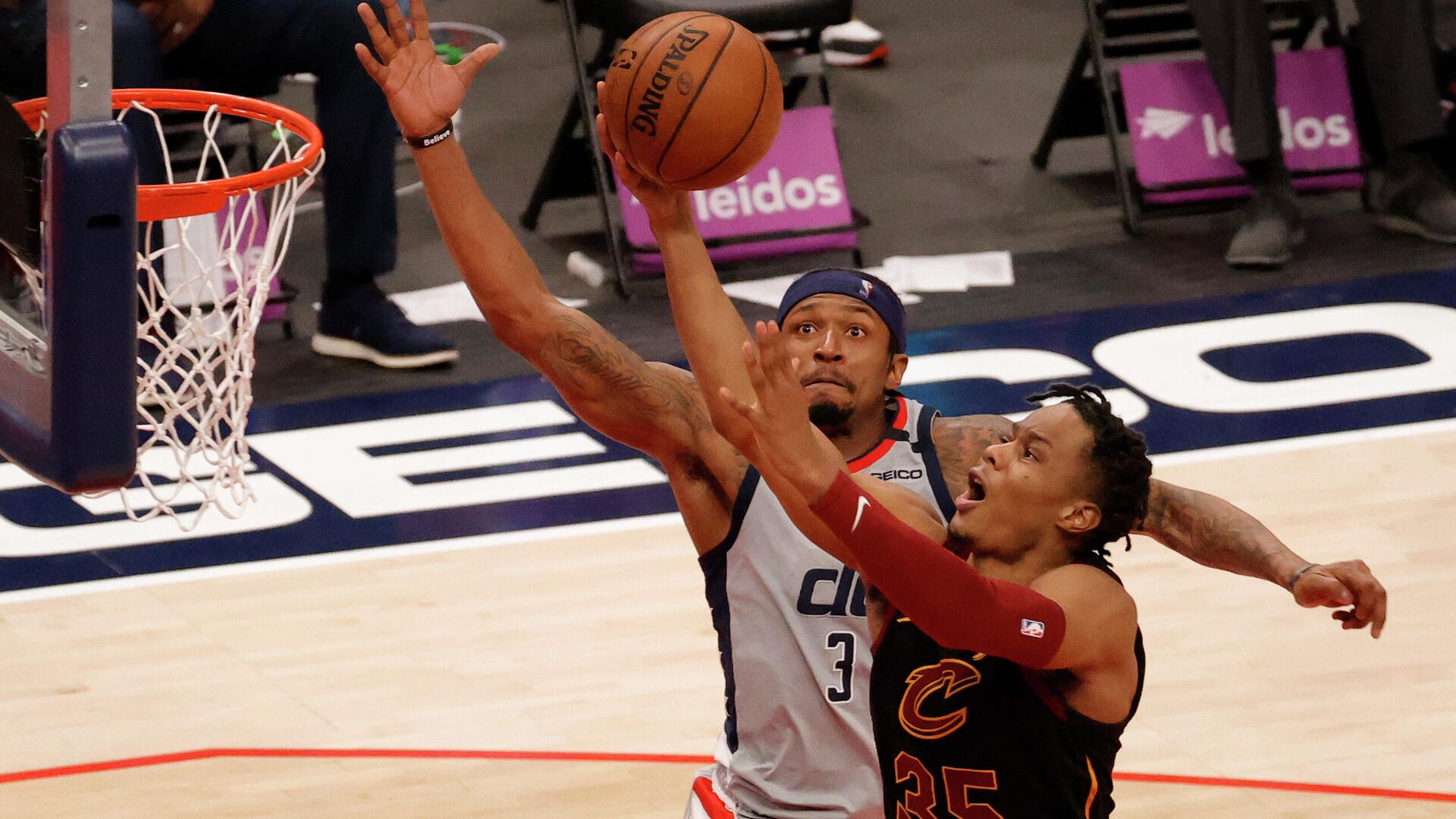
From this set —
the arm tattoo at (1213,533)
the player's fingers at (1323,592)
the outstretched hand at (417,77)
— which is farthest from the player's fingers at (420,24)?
the player's fingers at (1323,592)

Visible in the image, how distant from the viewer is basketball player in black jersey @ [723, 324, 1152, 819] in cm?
291

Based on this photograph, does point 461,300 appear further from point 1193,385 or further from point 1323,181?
point 1323,181

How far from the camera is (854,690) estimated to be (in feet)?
11.3

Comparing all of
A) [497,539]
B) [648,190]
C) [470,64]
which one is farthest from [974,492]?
[497,539]

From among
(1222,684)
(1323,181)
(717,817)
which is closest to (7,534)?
(717,817)

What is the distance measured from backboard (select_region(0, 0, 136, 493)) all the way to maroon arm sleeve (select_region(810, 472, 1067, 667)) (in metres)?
0.94

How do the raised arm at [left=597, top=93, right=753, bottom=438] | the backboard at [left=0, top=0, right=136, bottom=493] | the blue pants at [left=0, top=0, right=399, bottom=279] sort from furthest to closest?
1. the blue pants at [left=0, top=0, right=399, bottom=279]
2. the raised arm at [left=597, top=93, right=753, bottom=438]
3. the backboard at [left=0, top=0, right=136, bottom=493]

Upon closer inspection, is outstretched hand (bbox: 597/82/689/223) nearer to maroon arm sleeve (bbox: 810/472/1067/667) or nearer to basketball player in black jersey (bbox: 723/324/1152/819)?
basketball player in black jersey (bbox: 723/324/1152/819)

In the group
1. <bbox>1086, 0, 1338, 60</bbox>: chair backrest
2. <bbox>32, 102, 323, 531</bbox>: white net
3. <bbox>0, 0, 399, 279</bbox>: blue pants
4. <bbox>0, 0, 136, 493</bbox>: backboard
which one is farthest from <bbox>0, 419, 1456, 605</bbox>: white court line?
<bbox>0, 0, 136, 493</bbox>: backboard

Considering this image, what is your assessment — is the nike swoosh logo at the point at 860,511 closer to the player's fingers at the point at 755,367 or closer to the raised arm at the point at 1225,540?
the player's fingers at the point at 755,367

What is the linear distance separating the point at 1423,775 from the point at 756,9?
4048 millimetres

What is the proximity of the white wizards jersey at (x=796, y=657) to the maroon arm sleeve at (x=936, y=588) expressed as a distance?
694 millimetres

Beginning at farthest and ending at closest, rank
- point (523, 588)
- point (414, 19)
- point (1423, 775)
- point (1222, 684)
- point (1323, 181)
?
point (1323, 181), point (523, 588), point (1222, 684), point (1423, 775), point (414, 19)

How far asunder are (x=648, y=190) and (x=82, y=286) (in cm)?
96
